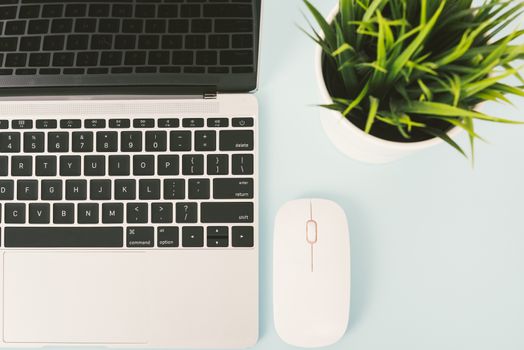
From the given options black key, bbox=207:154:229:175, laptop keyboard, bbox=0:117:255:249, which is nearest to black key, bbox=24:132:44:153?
laptop keyboard, bbox=0:117:255:249

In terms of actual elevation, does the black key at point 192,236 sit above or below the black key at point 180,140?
below

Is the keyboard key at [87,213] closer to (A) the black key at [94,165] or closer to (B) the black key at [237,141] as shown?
(A) the black key at [94,165]

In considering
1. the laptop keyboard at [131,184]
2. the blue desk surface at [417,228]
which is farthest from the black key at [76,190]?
the blue desk surface at [417,228]

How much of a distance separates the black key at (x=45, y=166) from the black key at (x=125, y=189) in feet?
0.27

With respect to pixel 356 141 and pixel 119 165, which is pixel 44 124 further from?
pixel 356 141

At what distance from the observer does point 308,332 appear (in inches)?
20.0

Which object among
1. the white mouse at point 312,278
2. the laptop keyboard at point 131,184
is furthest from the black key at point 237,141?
the white mouse at point 312,278

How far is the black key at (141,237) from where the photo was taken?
20.8 inches

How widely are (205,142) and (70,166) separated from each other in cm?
17

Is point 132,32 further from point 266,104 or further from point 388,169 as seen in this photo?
A: point 388,169

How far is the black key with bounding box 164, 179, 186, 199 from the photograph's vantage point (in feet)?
1.74

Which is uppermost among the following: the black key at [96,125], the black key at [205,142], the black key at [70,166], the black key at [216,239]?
the black key at [96,125]

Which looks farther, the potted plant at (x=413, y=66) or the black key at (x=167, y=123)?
the black key at (x=167, y=123)

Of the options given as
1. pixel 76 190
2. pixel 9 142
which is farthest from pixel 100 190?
pixel 9 142
